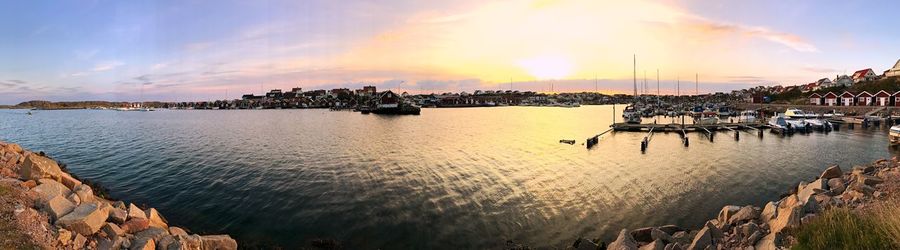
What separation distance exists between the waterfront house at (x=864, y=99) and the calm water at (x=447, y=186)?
2377 inches

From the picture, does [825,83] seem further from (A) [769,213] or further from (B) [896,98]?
(A) [769,213]

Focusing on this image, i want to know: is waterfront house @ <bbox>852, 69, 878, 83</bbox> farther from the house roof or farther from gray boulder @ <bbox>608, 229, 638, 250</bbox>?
gray boulder @ <bbox>608, 229, 638, 250</bbox>

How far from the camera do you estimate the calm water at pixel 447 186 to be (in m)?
15.0

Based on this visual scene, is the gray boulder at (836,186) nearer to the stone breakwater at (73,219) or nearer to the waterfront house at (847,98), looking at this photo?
Answer: the stone breakwater at (73,219)

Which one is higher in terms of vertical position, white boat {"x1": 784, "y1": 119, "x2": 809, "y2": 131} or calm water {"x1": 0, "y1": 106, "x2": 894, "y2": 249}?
white boat {"x1": 784, "y1": 119, "x2": 809, "y2": 131}

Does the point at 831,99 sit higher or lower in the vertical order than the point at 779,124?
higher

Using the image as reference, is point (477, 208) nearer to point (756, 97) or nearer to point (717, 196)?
point (717, 196)

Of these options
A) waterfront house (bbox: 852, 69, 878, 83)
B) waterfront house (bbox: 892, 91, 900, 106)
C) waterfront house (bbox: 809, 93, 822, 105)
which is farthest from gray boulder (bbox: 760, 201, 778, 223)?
waterfront house (bbox: 852, 69, 878, 83)

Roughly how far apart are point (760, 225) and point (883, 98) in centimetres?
9884

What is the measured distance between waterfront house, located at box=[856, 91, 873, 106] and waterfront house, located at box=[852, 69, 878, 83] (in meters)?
58.1

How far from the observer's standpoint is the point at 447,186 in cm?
2172

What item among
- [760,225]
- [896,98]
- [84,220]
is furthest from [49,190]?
[896,98]

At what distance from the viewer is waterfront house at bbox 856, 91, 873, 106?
83062mm

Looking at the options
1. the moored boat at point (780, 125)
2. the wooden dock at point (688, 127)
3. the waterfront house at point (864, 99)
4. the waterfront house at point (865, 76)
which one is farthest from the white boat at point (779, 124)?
the waterfront house at point (865, 76)
